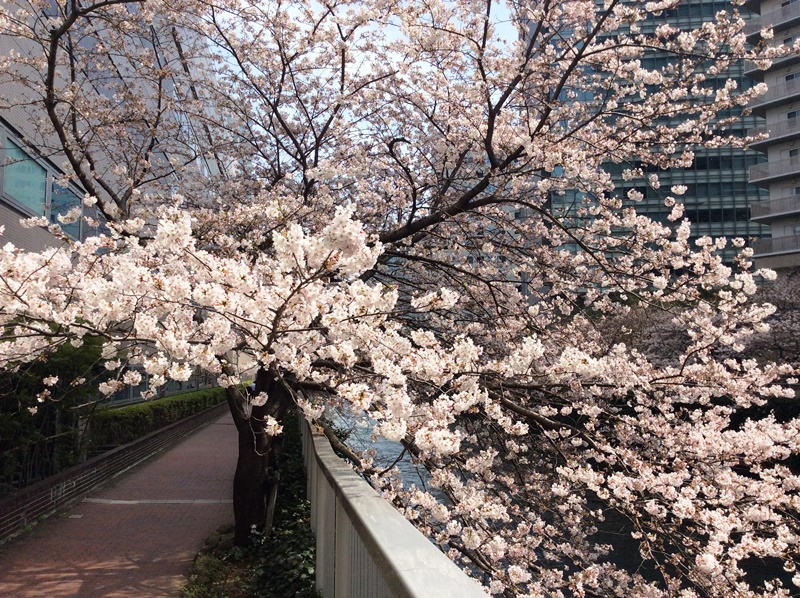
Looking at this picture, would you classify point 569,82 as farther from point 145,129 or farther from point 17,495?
point 17,495

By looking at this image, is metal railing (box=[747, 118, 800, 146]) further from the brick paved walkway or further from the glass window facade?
the brick paved walkway

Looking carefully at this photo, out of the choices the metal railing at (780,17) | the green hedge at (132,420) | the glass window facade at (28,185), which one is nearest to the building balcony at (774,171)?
the metal railing at (780,17)

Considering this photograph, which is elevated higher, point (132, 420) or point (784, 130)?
point (784, 130)

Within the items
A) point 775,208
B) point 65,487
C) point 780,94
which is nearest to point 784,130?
point 780,94

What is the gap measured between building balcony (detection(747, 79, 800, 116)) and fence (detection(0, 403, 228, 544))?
36977 millimetres

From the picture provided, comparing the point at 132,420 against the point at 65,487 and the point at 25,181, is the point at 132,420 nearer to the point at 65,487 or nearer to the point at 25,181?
the point at 65,487

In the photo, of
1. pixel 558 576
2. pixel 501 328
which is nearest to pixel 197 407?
pixel 501 328

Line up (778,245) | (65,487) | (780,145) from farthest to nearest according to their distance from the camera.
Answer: (780,145)
(778,245)
(65,487)

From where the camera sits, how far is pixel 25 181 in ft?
34.8

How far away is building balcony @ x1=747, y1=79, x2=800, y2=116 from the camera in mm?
36219

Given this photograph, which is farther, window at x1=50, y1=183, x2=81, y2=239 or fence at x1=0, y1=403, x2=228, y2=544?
window at x1=50, y1=183, x2=81, y2=239

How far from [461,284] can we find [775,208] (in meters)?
37.7

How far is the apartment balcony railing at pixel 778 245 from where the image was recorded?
35.7 meters

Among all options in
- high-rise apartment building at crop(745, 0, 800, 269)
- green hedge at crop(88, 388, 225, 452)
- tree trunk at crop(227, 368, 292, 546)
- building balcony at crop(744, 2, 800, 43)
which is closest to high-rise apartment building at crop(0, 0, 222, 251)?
tree trunk at crop(227, 368, 292, 546)
